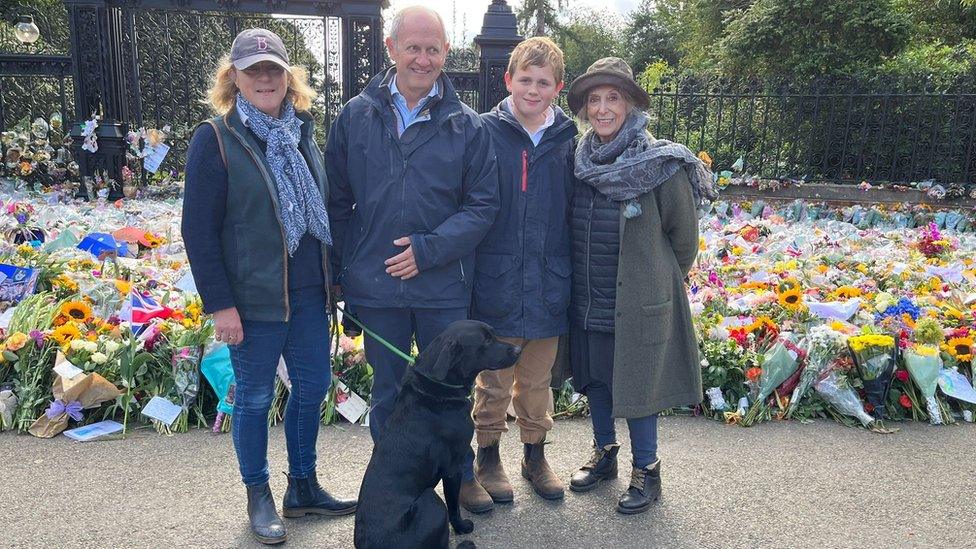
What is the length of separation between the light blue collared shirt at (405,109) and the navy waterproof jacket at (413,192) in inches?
0.8

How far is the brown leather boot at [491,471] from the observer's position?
324 centimetres

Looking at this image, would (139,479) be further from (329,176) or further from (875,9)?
(875,9)

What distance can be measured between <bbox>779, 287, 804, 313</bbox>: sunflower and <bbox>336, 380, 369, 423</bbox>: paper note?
8.84 feet

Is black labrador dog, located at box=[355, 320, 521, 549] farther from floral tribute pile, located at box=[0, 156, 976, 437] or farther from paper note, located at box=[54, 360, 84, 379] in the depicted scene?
paper note, located at box=[54, 360, 84, 379]

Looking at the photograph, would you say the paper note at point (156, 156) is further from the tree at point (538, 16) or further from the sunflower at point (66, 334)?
the tree at point (538, 16)

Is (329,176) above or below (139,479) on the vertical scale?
above

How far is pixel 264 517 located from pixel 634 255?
176 centimetres

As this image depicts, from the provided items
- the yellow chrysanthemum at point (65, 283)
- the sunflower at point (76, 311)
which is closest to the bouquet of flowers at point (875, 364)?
the sunflower at point (76, 311)

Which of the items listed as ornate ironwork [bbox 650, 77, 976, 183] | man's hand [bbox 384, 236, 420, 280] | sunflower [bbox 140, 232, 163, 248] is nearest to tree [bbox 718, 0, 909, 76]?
ornate ironwork [bbox 650, 77, 976, 183]

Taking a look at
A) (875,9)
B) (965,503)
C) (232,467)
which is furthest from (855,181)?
(232,467)

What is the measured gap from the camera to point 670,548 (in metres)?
2.90

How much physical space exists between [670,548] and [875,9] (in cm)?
1319

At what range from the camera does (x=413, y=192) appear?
9.07 feet

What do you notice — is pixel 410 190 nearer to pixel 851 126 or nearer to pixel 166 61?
pixel 166 61
